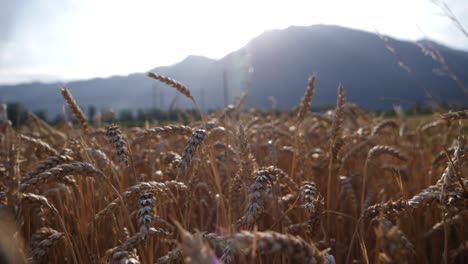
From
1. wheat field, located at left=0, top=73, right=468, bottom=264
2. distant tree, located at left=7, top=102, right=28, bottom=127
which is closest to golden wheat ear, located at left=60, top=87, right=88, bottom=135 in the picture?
wheat field, located at left=0, top=73, right=468, bottom=264

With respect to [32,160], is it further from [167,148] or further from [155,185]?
[155,185]

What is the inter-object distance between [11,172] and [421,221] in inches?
87.1

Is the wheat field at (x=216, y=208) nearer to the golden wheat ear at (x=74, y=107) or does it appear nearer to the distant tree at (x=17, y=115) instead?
the golden wheat ear at (x=74, y=107)

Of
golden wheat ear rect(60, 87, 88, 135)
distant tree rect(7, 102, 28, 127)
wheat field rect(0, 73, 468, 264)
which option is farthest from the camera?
distant tree rect(7, 102, 28, 127)

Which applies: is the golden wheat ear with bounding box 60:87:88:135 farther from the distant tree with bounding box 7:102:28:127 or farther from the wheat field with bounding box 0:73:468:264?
the distant tree with bounding box 7:102:28:127

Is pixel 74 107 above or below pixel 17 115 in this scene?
above

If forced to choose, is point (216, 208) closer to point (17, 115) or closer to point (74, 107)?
point (74, 107)

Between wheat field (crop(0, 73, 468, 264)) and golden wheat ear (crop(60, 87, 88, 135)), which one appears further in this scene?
golden wheat ear (crop(60, 87, 88, 135))

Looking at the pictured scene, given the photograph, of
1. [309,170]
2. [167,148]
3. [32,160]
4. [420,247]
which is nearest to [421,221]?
[420,247]

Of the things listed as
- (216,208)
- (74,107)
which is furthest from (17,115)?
(216,208)

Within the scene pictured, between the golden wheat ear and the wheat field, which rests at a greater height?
the golden wheat ear

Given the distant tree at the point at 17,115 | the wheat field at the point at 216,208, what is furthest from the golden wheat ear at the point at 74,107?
the distant tree at the point at 17,115

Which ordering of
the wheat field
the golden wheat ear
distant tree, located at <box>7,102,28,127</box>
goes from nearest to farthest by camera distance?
1. the wheat field
2. the golden wheat ear
3. distant tree, located at <box>7,102,28,127</box>

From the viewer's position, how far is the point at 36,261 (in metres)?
1.09
